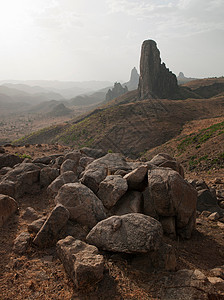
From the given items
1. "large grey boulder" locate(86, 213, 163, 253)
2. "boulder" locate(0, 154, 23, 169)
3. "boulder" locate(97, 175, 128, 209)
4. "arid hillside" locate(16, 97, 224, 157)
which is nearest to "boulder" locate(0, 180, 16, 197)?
"boulder" locate(97, 175, 128, 209)

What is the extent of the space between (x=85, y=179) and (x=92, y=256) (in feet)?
13.5

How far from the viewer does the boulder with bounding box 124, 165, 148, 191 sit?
8.41 meters

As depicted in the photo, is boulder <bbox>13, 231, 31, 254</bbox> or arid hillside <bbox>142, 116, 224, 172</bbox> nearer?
boulder <bbox>13, 231, 31, 254</bbox>

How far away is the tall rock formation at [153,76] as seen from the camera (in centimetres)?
6881

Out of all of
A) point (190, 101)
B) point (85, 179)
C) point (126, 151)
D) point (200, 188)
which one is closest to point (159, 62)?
point (190, 101)

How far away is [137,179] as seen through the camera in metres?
8.39

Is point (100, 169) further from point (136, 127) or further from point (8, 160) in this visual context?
point (136, 127)

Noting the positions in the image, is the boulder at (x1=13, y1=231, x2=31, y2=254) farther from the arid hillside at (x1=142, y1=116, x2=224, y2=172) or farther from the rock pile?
the arid hillside at (x1=142, y1=116, x2=224, y2=172)

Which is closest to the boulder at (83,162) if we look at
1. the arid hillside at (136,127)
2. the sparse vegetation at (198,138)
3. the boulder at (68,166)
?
the boulder at (68,166)

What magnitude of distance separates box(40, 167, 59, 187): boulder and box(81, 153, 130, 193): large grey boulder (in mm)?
1910

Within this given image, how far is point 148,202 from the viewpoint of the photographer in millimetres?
8203

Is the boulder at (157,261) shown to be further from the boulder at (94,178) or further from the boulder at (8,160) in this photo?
the boulder at (8,160)

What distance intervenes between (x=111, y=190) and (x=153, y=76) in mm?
68376

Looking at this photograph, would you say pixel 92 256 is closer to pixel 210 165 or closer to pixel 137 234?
pixel 137 234
